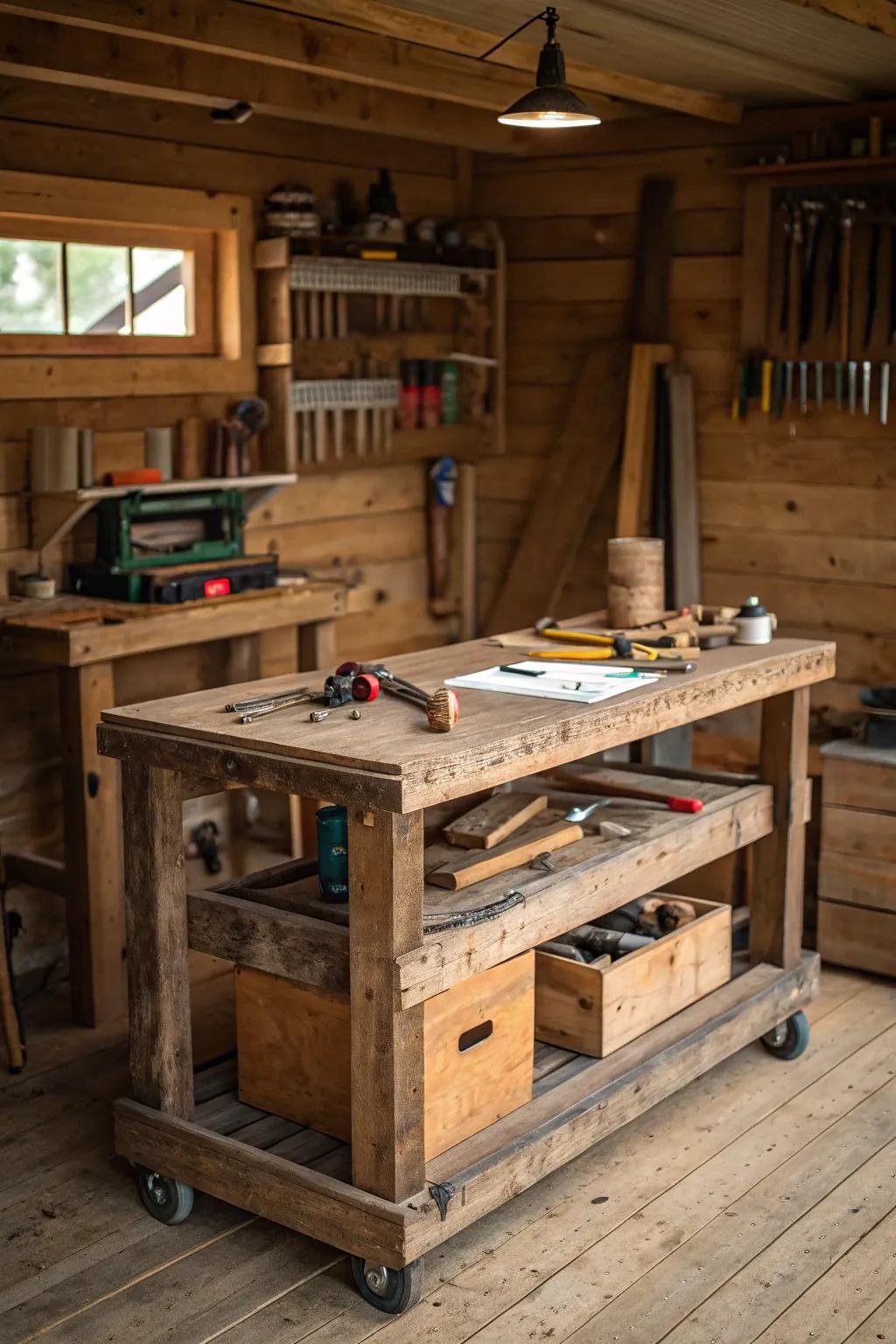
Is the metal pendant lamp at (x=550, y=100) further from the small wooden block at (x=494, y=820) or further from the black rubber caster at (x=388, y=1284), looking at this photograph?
the black rubber caster at (x=388, y=1284)

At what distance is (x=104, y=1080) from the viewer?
3.89 meters

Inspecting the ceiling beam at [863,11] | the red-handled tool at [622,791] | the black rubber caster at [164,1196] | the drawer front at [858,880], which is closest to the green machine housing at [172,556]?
the red-handled tool at [622,791]

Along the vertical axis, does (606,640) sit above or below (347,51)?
below

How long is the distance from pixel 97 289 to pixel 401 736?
87.4 inches

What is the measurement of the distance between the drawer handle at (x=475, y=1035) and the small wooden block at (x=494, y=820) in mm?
409

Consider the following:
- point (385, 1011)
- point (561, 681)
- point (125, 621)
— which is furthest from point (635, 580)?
point (385, 1011)

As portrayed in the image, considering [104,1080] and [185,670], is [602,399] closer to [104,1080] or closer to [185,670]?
[185,670]

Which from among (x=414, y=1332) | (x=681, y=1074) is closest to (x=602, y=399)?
(x=681, y=1074)

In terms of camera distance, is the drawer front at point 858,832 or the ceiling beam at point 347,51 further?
the drawer front at point 858,832

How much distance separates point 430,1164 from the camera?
9.77ft

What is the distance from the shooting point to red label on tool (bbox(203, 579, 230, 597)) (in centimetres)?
430

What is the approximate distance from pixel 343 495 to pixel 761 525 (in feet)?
4.62

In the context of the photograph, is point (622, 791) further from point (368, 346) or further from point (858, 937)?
point (368, 346)

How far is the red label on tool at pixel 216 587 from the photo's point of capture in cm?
430
